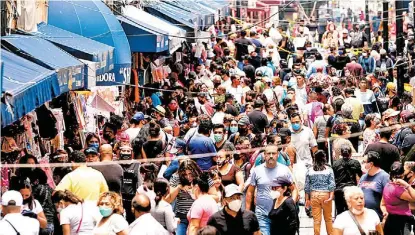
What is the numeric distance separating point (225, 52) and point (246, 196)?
2204 centimetres

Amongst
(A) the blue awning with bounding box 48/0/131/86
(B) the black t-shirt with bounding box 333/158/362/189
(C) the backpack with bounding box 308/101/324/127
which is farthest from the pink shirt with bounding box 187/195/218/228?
(C) the backpack with bounding box 308/101/324/127

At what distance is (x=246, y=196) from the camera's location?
1591 cm

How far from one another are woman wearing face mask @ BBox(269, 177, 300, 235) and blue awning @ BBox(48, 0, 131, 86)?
22.4 ft

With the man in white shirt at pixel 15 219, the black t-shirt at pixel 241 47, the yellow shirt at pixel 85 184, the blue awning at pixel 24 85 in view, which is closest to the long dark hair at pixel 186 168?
the yellow shirt at pixel 85 184

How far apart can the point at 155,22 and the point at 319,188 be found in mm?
12408

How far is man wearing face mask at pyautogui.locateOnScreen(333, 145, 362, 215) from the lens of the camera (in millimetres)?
16469

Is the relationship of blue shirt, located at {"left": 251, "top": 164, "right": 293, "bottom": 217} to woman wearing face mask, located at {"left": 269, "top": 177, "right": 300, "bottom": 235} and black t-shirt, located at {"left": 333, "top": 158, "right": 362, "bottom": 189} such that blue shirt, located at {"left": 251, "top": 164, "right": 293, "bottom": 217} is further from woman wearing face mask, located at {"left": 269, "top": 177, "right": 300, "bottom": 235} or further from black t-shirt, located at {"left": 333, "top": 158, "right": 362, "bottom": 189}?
black t-shirt, located at {"left": 333, "top": 158, "right": 362, "bottom": 189}

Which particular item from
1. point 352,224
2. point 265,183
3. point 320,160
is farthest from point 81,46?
point 352,224

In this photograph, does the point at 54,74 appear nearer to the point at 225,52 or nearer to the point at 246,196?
the point at 246,196

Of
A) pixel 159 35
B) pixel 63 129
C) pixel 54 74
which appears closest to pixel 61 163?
pixel 54 74

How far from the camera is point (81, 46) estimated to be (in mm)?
20391

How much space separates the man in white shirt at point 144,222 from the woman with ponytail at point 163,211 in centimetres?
96

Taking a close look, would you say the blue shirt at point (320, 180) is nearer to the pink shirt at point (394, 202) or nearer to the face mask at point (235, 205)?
the pink shirt at point (394, 202)

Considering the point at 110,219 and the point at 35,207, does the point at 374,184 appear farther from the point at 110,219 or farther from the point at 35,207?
the point at 35,207
